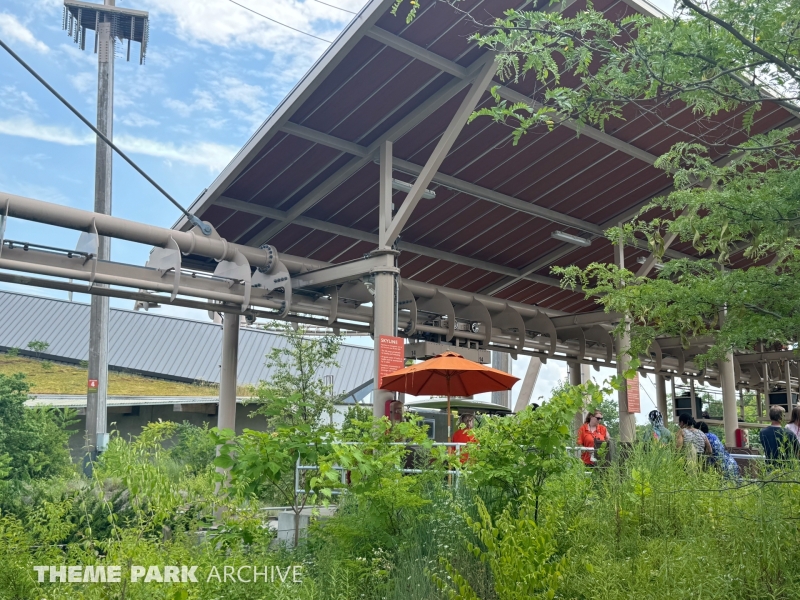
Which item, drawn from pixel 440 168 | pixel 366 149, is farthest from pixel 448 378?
pixel 440 168

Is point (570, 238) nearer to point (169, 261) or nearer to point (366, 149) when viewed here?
point (366, 149)

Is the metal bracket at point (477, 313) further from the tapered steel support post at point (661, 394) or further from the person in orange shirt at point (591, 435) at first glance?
the tapered steel support post at point (661, 394)

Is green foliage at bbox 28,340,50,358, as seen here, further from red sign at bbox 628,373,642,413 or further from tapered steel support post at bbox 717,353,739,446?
tapered steel support post at bbox 717,353,739,446

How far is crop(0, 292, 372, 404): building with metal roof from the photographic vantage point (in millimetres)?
40969

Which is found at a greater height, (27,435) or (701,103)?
(701,103)

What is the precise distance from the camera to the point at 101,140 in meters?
16.5

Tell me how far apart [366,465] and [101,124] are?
46.6 feet

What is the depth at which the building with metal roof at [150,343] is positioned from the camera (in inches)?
1613

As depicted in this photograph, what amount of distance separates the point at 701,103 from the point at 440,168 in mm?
9682

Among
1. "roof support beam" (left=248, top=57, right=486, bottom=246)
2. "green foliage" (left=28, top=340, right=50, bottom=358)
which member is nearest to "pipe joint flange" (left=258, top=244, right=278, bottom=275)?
"roof support beam" (left=248, top=57, right=486, bottom=246)

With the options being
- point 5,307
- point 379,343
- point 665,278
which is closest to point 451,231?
point 379,343

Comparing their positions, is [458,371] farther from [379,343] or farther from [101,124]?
[101,124]

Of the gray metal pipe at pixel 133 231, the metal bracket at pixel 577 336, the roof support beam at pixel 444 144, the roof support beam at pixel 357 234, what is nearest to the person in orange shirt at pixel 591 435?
the roof support beam at pixel 444 144

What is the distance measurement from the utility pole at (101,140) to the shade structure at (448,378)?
183 inches
